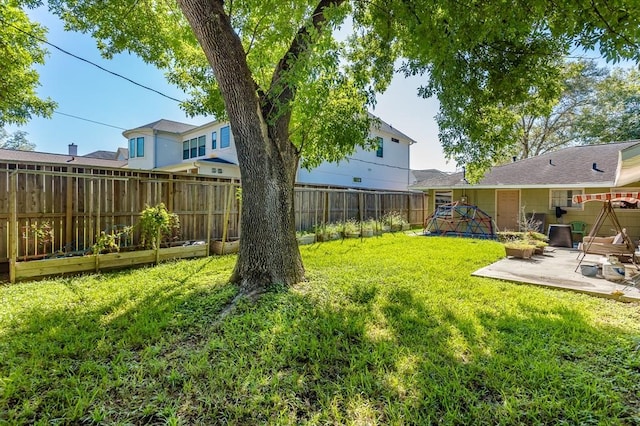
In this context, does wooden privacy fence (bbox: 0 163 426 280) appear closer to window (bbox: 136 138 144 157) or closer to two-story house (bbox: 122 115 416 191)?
two-story house (bbox: 122 115 416 191)

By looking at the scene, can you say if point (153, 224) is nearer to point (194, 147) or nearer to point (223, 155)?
point (223, 155)

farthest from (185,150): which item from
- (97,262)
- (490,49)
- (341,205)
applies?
(490,49)

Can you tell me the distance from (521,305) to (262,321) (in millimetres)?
3620

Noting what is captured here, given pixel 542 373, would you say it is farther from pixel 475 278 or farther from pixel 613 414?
pixel 475 278

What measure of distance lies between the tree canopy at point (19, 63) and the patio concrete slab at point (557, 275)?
1251 centimetres

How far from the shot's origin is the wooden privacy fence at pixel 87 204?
5.25 m

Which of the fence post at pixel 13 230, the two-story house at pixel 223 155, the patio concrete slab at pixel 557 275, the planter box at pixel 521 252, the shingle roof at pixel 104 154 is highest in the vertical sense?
the shingle roof at pixel 104 154

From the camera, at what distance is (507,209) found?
12742mm

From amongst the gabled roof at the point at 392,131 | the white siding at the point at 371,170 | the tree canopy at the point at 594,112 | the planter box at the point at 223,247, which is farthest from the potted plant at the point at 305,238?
the tree canopy at the point at 594,112

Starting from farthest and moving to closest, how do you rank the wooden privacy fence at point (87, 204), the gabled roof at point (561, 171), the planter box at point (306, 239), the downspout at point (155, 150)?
the downspout at point (155, 150) < the gabled roof at point (561, 171) < the planter box at point (306, 239) < the wooden privacy fence at point (87, 204)

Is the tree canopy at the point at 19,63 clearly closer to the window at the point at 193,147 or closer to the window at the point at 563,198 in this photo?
the window at the point at 193,147

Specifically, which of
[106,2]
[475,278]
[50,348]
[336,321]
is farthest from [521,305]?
[106,2]

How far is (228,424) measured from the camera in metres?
→ 1.96

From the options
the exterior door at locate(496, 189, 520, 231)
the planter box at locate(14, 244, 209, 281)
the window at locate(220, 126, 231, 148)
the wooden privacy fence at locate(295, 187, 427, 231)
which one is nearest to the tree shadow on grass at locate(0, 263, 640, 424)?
the planter box at locate(14, 244, 209, 281)
